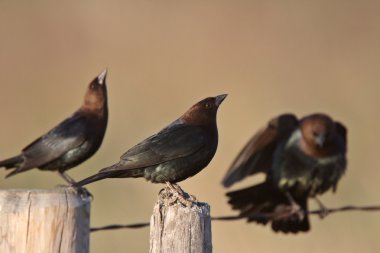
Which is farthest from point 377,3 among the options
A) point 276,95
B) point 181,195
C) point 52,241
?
point 52,241

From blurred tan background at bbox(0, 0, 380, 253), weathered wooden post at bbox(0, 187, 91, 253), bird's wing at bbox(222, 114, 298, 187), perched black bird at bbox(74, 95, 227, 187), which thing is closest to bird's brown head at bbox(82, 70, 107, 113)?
bird's wing at bbox(222, 114, 298, 187)

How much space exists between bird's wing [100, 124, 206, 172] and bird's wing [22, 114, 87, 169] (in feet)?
4.78

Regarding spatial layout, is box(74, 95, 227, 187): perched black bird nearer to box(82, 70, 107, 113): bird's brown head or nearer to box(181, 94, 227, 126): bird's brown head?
box(181, 94, 227, 126): bird's brown head

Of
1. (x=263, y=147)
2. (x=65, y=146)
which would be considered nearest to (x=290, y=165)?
(x=263, y=147)

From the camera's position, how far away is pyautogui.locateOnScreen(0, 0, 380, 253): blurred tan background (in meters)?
7.34

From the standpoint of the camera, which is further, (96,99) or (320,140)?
(320,140)

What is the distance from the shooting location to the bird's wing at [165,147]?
3.97 m

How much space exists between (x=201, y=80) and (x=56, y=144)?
14.1ft

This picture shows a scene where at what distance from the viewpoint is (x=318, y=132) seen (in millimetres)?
6445

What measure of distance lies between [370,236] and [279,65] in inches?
137

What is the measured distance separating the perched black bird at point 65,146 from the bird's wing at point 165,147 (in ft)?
4.80

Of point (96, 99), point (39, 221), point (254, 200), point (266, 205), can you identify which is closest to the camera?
point (39, 221)

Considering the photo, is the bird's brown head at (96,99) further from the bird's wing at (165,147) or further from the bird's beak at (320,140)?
the bird's wing at (165,147)

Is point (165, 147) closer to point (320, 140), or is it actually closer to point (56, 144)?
point (56, 144)
